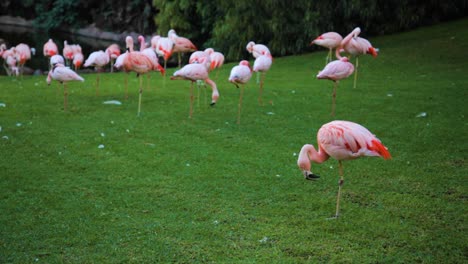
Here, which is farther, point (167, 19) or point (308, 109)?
point (167, 19)

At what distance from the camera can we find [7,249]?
403cm

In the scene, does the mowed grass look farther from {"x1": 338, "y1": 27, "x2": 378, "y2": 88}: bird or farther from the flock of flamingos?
{"x1": 338, "y1": 27, "x2": 378, "y2": 88}: bird

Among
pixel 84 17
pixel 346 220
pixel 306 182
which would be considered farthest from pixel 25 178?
pixel 84 17

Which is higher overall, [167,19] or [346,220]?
[167,19]

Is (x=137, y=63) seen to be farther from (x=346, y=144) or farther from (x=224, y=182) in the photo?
(x=346, y=144)

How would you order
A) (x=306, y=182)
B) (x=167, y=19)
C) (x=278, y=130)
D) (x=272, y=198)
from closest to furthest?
(x=272, y=198) → (x=306, y=182) → (x=278, y=130) → (x=167, y=19)

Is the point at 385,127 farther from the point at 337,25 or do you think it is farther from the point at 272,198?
the point at 337,25

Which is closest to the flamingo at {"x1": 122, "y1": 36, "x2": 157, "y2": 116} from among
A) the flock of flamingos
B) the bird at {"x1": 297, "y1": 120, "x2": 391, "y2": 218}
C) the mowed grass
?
the flock of flamingos

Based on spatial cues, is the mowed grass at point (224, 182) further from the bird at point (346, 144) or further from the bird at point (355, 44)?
the bird at point (355, 44)

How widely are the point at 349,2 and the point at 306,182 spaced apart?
10861mm

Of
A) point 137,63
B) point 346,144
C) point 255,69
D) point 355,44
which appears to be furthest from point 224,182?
point 355,44

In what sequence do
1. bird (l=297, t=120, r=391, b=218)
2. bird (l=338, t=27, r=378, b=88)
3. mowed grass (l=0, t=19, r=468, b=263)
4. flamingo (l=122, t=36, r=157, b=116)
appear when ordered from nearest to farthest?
mowed grass (l=0, t=19, r=468, b=263), bird (l=297, t=120, r=391, b=218), flamingo (l=122, t=36, r=157, b=116), bird (l=338, t=27, r=378, b=88)

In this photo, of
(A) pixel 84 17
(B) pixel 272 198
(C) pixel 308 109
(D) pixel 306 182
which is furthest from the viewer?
(A) pixel 84 17

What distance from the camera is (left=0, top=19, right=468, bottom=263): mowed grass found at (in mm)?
4125
